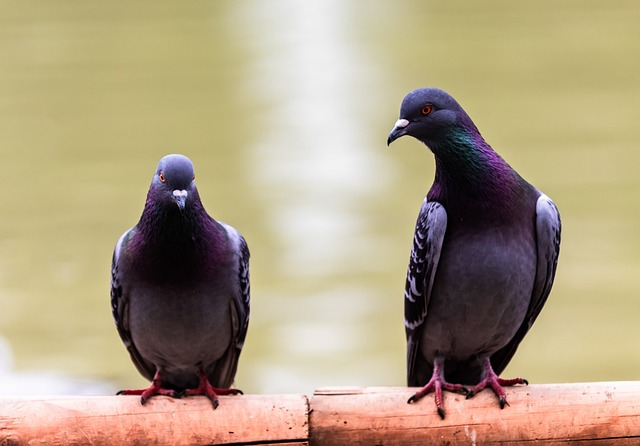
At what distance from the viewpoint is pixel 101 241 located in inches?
372

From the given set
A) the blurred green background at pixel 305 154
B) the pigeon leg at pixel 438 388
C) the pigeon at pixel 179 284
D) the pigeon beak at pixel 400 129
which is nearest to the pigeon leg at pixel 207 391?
the pigeon at pixel 179 284

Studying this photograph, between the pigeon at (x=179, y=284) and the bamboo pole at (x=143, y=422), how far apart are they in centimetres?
11

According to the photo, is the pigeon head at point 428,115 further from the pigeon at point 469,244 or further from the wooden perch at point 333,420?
the wooden perch at point 333,420

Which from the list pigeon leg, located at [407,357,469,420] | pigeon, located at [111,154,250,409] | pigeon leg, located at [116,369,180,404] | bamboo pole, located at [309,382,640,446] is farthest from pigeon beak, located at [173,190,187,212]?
pigeon leg, located at [407,357,469,420]

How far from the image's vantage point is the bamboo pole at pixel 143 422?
12.3 feet

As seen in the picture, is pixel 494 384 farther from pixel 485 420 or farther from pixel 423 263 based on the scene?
pixel 423 263

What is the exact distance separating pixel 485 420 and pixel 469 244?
74 centimetres

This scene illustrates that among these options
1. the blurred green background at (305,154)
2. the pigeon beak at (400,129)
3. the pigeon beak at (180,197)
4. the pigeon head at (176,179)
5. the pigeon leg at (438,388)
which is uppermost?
the blurred green background at (305,154)

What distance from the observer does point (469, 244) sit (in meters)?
4.18

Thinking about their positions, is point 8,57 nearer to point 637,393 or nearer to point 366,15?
point 366,15

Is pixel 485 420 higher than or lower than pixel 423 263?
lower

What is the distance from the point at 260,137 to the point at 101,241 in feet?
7.05

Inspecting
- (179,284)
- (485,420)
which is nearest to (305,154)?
(179,284)

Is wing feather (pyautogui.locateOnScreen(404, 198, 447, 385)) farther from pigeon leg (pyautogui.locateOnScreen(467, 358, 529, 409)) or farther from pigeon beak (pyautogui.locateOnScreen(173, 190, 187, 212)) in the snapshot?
pigeon beak (pyautogui.locateOnScreen(173, 190, 187, 212))
